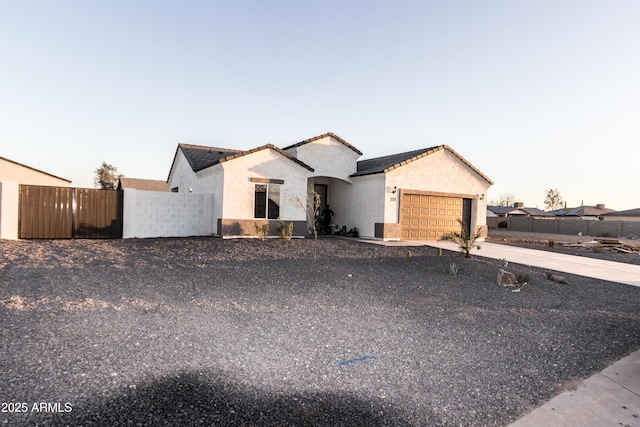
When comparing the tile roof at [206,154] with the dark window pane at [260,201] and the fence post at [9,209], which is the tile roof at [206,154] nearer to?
the dark window pane at [260,201]

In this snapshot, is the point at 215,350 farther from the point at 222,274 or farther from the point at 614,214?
the point at 614,214

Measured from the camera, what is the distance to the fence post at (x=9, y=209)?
41.9 ft

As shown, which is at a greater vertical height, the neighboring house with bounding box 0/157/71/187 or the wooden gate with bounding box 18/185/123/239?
the neighboring house with bounding box 0/157/71/187

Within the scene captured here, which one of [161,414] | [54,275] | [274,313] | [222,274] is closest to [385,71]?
[222,274]

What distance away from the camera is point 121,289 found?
659 centimetres

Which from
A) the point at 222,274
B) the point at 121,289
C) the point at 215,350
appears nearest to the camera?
the point at 215,350

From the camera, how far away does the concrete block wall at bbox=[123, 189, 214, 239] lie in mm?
14992

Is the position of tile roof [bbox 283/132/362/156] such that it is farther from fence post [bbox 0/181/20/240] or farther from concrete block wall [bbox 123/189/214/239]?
fence post [bbox 0/181/20/240]

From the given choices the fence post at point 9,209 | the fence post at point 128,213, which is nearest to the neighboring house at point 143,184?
the fence post at point 128,213

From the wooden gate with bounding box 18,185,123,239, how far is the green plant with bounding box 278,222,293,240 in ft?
23.4

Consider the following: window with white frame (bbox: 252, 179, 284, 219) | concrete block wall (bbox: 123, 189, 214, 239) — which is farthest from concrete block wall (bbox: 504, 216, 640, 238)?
concrete block wall (bbox: 123, 189, 214, 239)

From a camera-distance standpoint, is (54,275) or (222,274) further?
(222,274)

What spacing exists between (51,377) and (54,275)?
5.18m

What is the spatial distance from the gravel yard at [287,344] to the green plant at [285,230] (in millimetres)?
6885
